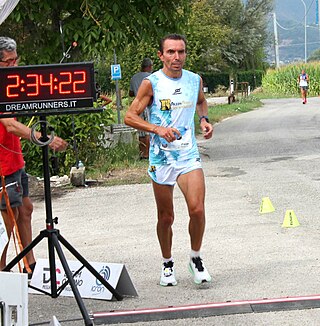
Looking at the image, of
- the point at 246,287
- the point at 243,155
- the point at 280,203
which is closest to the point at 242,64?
the point at 243,155

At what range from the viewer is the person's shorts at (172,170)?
7.54m

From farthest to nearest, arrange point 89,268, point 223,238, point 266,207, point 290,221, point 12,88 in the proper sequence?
point 266,207, point 290,221, point 223,238, point 89,268, point 12,88

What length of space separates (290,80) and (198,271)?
5934cm

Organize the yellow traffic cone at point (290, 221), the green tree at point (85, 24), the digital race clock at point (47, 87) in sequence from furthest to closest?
the green tree at point (85, 24) < the yellow traffic cone at point (290, 221) < the digital race clock at point (47, 87)

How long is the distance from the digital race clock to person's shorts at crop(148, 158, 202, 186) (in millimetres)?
1167

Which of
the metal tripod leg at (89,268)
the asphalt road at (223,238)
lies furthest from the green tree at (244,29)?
the metal tripod leg at (89,268)

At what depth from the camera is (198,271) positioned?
24.9 feet

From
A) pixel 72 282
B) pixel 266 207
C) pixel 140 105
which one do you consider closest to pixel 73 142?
pixel 266 207

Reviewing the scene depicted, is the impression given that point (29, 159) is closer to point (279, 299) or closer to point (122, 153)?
point (122, 153)

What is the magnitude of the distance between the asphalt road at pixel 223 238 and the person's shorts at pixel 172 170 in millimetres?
857

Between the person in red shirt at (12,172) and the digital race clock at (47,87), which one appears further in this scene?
the person in red shirt at (12,172)

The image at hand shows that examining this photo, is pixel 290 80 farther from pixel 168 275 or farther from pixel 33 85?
pixel 33 85

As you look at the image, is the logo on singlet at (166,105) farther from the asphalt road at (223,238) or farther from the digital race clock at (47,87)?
the asphalt road at (223,238)

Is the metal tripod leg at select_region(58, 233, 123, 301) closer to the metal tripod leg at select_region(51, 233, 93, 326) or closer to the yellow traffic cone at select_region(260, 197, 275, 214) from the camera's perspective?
the metal tripod leg at select_region(51, 233, 93, 326)
